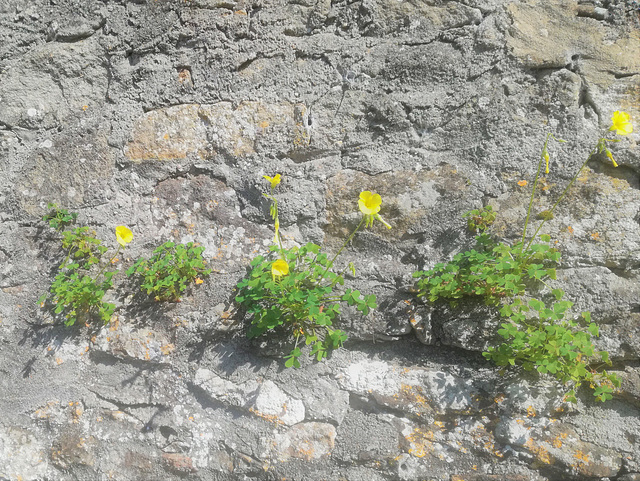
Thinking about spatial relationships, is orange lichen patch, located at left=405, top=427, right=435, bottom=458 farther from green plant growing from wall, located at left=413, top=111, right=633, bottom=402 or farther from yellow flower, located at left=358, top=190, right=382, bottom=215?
yellow flower, located at left=358, top=190, right=382, bottom=215

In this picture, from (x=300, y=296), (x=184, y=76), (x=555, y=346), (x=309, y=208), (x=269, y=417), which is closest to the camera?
(x=555, y=346)

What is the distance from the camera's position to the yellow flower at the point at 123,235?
1.78 m

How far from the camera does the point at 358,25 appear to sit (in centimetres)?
193

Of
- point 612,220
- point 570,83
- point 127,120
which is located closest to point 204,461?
point 127,120

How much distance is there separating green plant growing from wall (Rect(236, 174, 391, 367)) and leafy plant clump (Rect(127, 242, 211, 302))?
22 cm

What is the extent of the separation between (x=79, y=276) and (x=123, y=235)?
14.7 inches

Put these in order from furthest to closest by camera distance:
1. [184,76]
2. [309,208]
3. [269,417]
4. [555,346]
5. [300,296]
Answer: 1. [184,76]
2. [309,208]
3. [269,417]
4. [300,296]
5. [555,346]

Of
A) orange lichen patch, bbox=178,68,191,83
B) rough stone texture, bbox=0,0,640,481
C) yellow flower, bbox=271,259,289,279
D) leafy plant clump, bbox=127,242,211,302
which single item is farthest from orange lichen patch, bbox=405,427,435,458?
orange lichen patch, bbox=178,68,191,83

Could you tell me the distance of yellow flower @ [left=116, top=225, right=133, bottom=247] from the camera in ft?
5.82

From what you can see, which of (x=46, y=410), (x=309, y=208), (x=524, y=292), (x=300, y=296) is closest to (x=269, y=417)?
(x=300, y=296)

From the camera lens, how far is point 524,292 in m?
1.71

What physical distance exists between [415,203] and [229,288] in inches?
33.7

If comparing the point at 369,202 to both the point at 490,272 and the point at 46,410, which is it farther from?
the point at 46,410

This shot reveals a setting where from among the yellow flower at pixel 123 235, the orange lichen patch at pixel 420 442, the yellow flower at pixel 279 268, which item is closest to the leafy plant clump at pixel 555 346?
the orange lichen patch at pixel 420 442
